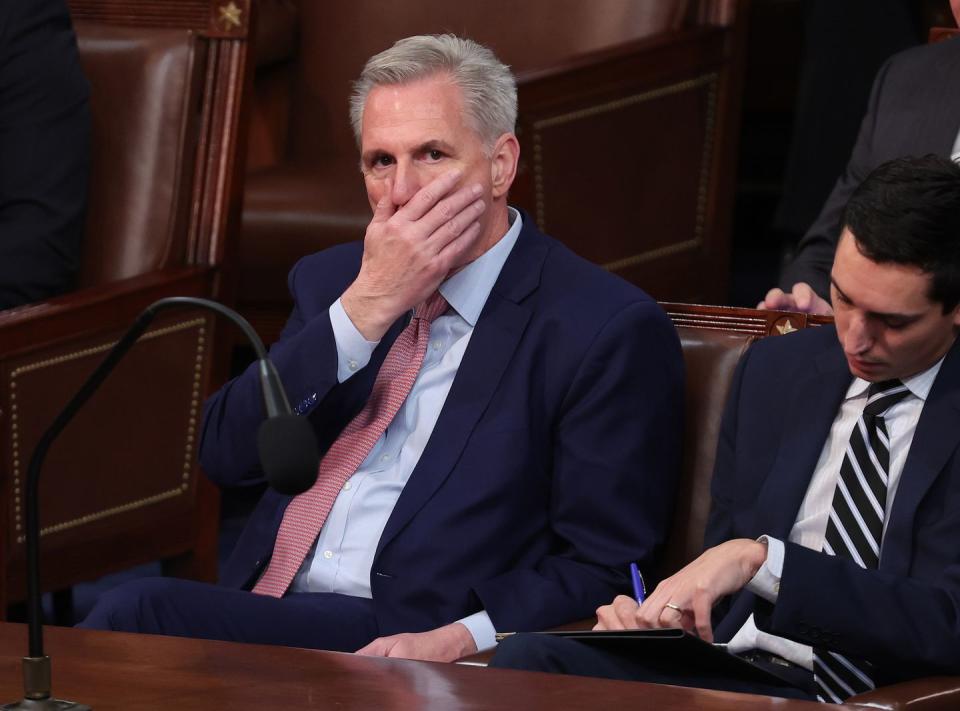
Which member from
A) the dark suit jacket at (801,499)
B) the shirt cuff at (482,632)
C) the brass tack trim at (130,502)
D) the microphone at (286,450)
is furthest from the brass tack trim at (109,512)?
the microphone at (286,450)

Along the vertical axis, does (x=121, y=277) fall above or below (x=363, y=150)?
below

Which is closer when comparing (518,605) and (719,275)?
(518,605)

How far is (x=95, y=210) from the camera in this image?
307 cm

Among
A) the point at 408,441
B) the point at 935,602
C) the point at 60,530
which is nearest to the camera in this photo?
the point at 935,602

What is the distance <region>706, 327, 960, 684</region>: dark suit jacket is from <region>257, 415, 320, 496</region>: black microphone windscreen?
0.73 m

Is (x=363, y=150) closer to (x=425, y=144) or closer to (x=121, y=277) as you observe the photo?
(x=425, y=144)

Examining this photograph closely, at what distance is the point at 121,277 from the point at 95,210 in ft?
0.45

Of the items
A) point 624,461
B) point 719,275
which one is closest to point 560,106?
point 719,275

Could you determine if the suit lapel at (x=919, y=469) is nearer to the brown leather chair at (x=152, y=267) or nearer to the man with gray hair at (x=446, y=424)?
the man with gray hair at (x=446, y=424)

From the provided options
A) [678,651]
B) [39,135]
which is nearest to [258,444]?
[678,651]

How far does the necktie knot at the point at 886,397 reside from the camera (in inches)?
77.2

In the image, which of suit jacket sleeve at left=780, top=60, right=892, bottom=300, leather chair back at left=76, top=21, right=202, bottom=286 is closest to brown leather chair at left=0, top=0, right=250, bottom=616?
leather chair back at left=76, top=21, right=202, bottom=286

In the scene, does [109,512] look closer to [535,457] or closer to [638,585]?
[535,457]

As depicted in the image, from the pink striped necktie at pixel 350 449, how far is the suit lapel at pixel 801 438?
0.49 meters
